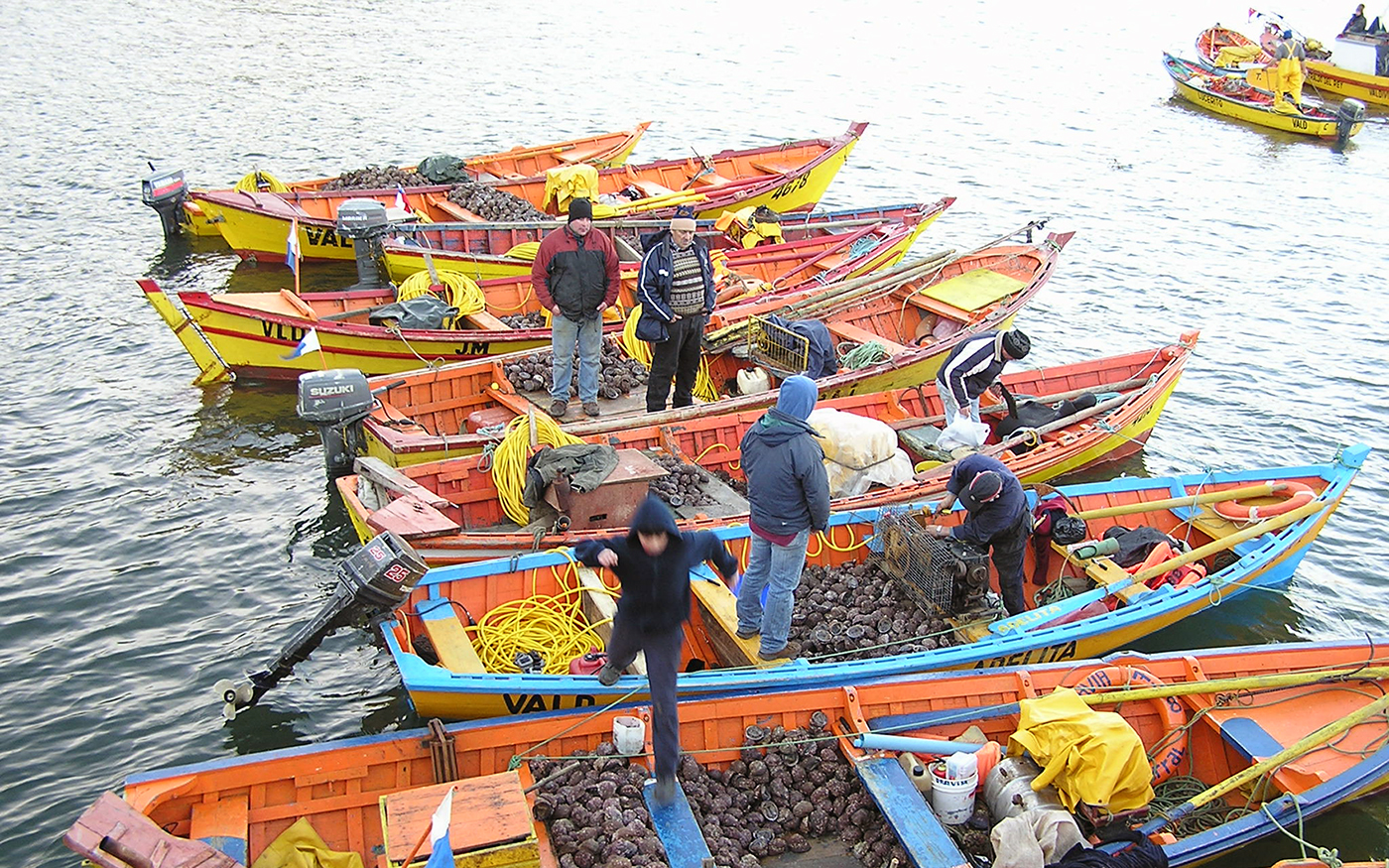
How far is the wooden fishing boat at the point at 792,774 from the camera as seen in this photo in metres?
5.98

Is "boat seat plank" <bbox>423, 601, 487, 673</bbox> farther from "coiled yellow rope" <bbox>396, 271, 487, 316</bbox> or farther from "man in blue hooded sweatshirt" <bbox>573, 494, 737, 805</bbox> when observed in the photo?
"coiled yellow rope" <bbox>396, 271, 487, 316</bbox>

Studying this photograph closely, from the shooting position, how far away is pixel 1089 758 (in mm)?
6574

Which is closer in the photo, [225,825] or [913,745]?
[225,825]

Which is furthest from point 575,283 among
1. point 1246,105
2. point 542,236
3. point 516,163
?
point 1246,105

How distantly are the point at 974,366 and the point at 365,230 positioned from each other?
Result: 8.71m

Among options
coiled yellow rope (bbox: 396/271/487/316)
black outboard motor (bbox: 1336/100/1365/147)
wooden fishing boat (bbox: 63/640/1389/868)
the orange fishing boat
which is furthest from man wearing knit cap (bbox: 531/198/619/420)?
black outboard motor (bbox: 1336/100/1365/147)

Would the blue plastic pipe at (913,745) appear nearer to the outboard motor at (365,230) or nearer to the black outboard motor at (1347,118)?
the outboard motor at (365,230)

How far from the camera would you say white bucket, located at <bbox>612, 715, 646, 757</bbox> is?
679 centimetres

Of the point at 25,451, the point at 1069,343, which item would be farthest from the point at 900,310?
the point at 25,451

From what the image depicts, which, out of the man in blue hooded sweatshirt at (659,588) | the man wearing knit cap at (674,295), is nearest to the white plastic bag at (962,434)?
the man wearing knit cap at (674,295)

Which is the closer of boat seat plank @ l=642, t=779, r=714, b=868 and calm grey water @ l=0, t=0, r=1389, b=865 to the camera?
boat seat plank @ l=642, t=779, r=714, b=868

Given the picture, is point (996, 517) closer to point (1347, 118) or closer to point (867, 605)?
point (867, 605)

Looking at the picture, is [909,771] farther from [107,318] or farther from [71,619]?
[107,318]

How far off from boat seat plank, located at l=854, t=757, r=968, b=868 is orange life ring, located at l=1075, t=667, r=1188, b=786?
1.57 metres
